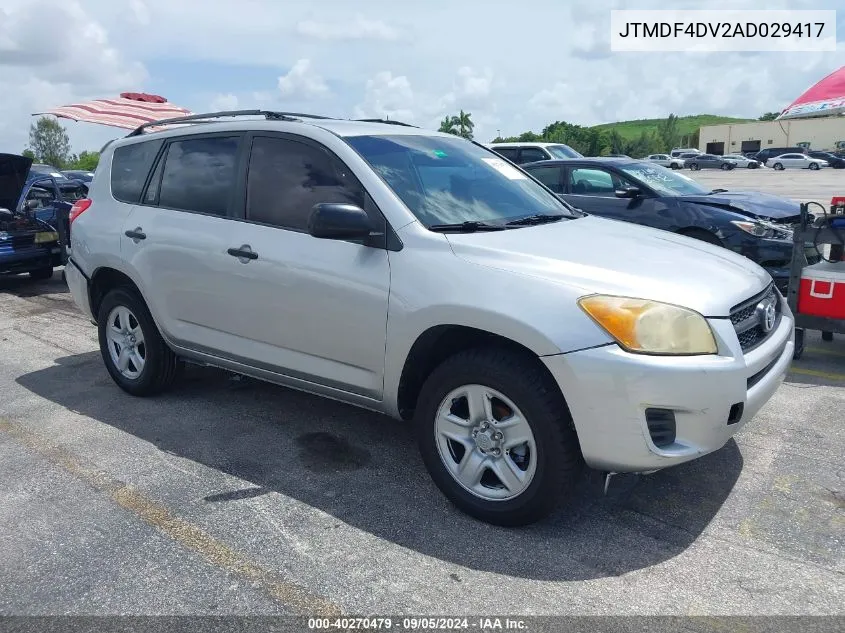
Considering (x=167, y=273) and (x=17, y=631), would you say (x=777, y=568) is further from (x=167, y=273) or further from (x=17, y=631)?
(x=167, y=273)

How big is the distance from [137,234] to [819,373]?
4.91 meters

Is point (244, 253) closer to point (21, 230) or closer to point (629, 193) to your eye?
point (629, 193)

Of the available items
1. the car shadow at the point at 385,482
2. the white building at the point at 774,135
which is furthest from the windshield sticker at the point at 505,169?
the white building at the point at 774,135

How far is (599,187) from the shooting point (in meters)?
8.84

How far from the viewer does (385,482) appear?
3791 millimetres

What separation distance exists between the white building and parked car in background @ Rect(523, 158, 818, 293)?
74.0m

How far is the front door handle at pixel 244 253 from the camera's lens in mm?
4043

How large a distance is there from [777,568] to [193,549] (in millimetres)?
2409

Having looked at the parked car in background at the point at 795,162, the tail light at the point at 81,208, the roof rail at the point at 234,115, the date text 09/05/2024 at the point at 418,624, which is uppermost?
the parked car in background at the point at 795,162

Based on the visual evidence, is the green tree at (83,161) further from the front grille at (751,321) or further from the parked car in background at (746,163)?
the front grille at (751,321)

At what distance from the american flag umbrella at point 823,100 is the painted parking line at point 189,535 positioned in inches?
233

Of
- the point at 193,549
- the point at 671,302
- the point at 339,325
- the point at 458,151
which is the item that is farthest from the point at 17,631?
the point at 458,151

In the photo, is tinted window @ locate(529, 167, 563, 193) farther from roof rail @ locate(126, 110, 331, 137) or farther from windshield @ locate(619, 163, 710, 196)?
roof rail @ locate(126, 110, 331, 137)

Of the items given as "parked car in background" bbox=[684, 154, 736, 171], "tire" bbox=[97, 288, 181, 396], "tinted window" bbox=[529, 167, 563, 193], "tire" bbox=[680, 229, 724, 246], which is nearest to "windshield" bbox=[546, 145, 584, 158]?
"tinted window" bbox=[529, 167, 563, 193]
